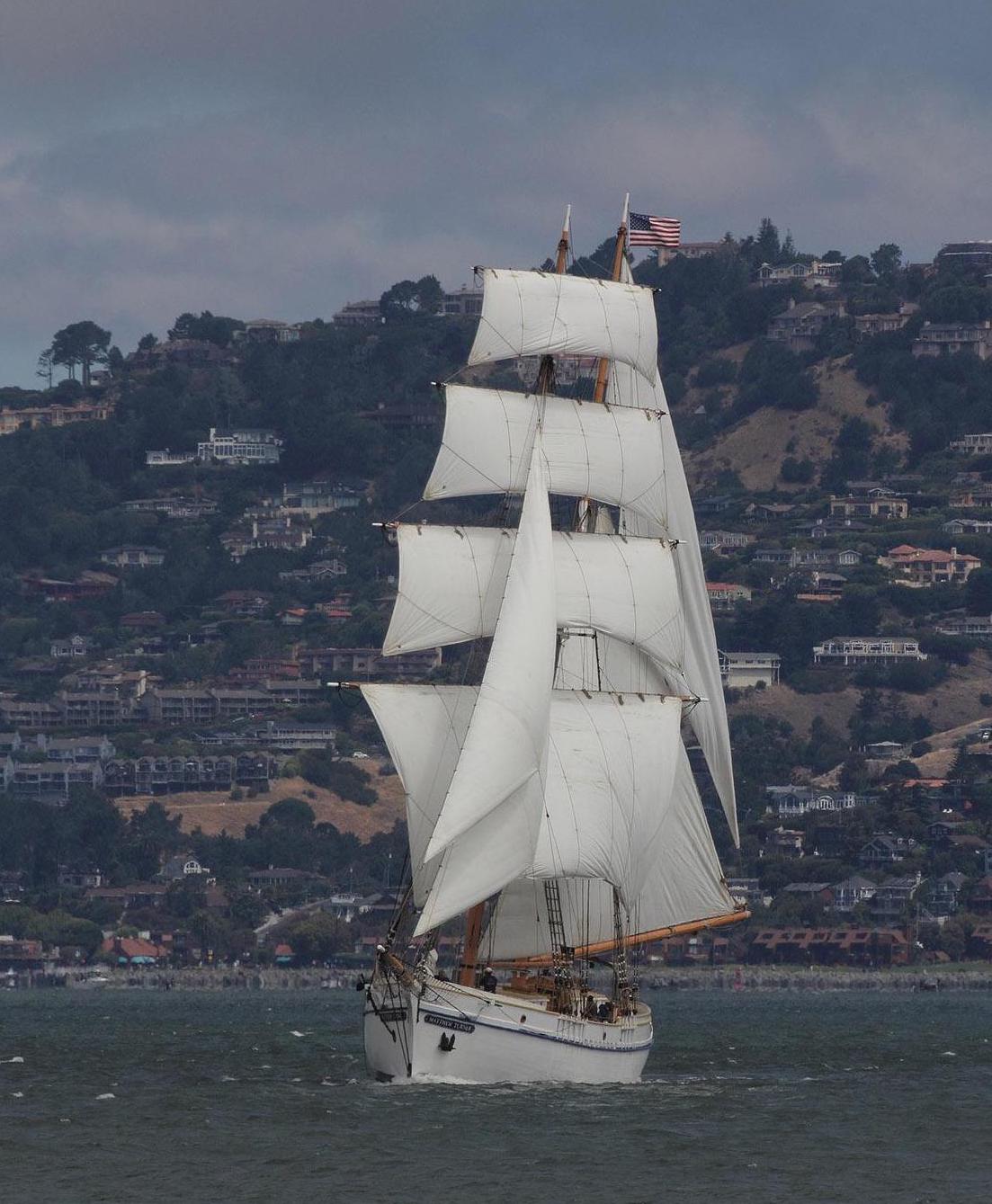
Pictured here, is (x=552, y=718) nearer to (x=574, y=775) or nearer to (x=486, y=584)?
(x=574, y=775)

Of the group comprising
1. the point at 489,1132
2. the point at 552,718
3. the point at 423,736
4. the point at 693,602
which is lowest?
the point at 489,1132

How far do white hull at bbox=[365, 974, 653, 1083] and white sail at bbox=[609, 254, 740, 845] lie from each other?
1154 centimetres

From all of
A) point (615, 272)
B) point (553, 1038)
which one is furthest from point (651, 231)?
point (553, 1038)

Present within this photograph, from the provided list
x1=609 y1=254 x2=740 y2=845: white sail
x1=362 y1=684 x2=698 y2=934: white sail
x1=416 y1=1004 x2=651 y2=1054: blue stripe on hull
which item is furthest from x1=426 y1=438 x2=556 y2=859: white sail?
x1=609 y1=254 x2=740 y2=845: white sail

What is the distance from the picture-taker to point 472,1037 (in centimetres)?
7375

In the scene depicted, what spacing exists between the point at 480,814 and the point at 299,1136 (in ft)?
27.8

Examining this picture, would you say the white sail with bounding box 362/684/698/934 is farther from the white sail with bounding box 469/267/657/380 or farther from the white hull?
the white sail with bounding box 469/267/657/380

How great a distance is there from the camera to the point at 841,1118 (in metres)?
76.2

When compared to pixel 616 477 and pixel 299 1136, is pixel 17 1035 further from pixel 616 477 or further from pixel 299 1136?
pixel 299 1136

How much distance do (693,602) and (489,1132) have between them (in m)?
21.4

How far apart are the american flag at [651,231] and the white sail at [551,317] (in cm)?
839

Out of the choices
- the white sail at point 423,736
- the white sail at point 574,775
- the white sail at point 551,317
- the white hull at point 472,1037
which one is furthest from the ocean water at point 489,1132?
the white sail at point 551,317

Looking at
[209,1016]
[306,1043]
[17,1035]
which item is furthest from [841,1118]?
[209,1016]

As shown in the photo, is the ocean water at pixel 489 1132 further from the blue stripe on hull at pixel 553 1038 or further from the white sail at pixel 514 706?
the white sail at pixel 514 706
